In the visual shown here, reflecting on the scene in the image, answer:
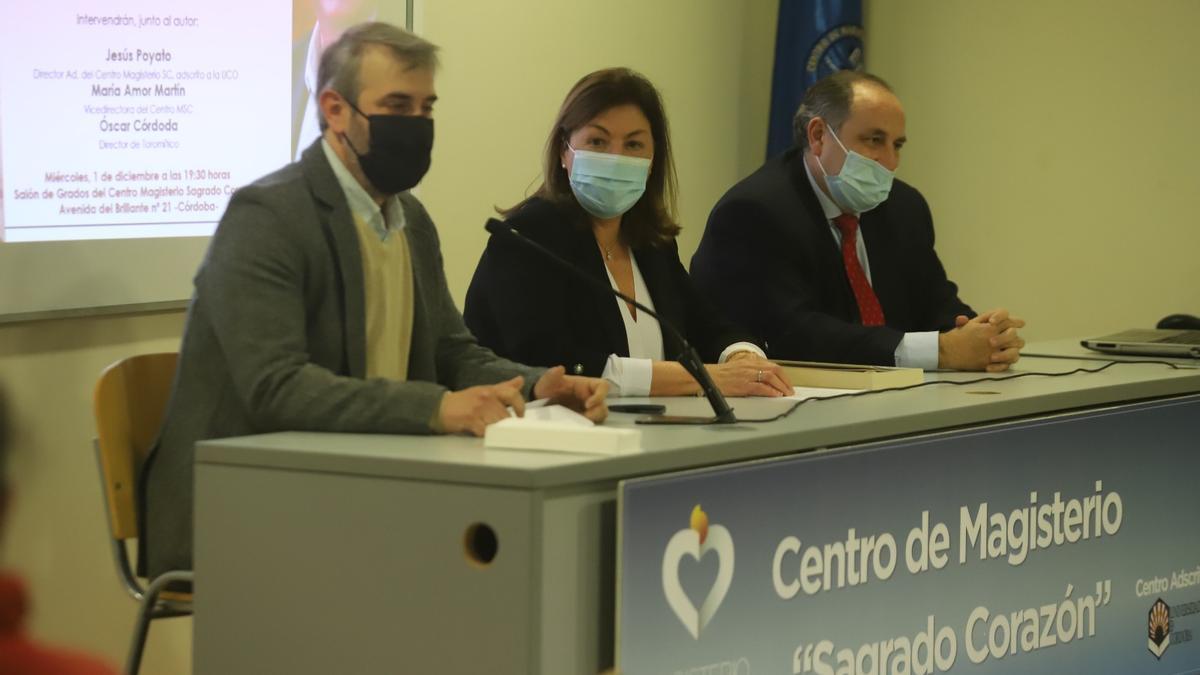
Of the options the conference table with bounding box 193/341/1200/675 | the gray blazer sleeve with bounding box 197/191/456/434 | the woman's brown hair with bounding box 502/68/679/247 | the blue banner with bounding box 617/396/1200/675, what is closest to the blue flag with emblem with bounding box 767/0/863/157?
the woman's brown hair with bounding box 502/68/679/247

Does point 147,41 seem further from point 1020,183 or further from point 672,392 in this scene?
point 1020,183

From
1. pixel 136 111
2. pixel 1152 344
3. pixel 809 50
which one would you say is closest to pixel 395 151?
pixel 136 111

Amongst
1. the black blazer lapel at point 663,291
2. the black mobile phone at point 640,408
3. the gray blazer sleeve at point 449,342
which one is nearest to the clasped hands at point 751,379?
the black mobile phone at point 640,408

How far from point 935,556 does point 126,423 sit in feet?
4.31

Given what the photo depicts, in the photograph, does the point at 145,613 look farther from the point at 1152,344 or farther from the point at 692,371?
the point at 1152,344

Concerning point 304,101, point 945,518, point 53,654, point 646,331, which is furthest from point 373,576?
point 304,101

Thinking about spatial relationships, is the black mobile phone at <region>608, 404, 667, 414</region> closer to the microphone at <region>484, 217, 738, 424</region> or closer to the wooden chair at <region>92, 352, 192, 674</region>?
the microphone at <region>484, 217, 738, 424</region>

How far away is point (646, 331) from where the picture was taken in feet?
10.2

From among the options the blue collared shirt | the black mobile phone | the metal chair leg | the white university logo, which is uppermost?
the blue collared shirt

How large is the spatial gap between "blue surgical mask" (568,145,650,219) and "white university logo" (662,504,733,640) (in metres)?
1.24

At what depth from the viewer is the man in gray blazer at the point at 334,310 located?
2027 mm

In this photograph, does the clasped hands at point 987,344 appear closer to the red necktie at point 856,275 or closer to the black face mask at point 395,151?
the red necktie at point 856,275

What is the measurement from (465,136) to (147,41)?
127 cm

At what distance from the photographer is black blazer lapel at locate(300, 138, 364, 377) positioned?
7.45 feet
